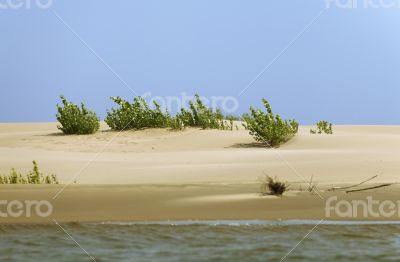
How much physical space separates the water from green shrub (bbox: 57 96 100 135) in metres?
13.5

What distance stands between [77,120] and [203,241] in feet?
49.4

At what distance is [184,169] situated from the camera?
13.6 meters

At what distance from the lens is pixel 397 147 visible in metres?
17.6

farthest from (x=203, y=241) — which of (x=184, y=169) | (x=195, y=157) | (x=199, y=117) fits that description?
(x=199, y=117)

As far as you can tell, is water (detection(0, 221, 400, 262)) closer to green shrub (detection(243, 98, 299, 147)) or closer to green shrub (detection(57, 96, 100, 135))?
green shrub (detection(243, 98, 299, 147))

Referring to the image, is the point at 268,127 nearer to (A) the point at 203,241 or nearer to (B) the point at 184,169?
(B) the point at 184,169

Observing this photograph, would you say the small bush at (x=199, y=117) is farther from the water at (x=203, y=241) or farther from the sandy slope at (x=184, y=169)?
the water at (x=203, y=241)

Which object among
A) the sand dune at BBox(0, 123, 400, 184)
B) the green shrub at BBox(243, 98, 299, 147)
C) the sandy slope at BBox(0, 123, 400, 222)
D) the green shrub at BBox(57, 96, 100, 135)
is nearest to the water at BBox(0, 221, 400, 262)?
the sandy slope at BBox(0, 123, 400, 222)

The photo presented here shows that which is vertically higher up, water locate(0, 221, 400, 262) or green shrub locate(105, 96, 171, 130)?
green shrub locate(105, 96, 171, 130)

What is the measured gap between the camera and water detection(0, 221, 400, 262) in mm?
6293

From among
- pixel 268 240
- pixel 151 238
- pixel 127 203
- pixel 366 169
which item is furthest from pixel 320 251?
pixel 366 169

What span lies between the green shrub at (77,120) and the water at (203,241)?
13537mm

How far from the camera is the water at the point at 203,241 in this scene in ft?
20.6

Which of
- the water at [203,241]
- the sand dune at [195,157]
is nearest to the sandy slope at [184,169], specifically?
the sand dune at [195,157]
